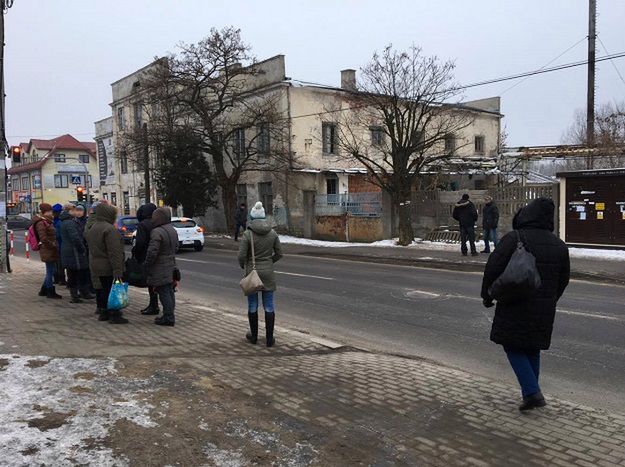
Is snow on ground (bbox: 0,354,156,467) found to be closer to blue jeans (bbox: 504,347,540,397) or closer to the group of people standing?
the group of people standing

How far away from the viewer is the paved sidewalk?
42.0 feet

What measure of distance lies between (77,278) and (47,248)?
836mm

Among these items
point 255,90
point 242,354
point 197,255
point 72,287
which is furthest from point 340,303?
point 255,90

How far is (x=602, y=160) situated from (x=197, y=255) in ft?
83.5

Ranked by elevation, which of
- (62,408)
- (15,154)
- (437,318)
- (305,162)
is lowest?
(437,318)

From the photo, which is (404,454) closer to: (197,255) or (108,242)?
(108,242)

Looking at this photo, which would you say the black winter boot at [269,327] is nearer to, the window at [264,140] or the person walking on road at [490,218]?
the person walking on road at [490,218]

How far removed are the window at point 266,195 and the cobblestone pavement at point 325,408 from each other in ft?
77.4

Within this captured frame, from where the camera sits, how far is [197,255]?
66.7 ft

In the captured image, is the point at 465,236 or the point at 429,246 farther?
the point at 429,246

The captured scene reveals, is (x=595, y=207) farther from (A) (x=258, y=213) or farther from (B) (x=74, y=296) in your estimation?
(B) (x=74, y=296)

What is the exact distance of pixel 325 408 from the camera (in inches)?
172

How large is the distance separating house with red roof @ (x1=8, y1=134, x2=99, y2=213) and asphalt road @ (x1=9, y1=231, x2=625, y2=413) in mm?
68228

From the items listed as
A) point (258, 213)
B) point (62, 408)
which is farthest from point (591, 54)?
point (62, 408)
